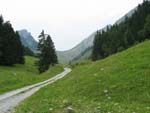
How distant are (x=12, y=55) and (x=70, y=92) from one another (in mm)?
76012

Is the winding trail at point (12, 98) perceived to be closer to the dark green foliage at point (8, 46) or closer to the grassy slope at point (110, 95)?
the grassy slope at point (110, 95)

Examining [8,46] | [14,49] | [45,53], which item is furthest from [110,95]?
[45,53]

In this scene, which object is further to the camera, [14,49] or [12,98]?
[14,49]

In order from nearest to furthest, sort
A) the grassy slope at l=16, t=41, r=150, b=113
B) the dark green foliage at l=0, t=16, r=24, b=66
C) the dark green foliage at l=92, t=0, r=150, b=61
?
the grassy slope at l=16, t=41, r=150, b=113, the dark green foliage at l=0, t=16, r=24, b=66, the dark green foliage at l=92, t=0, r=150, b=61

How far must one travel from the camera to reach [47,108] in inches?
774

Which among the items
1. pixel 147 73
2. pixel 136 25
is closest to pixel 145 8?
pixel 136 25

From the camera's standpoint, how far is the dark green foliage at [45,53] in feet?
378

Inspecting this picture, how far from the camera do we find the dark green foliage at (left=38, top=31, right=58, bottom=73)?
115 m

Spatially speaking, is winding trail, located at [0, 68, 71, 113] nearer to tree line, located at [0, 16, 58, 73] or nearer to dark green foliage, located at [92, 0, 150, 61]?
tree line, located at [0, 16, 58, 73]

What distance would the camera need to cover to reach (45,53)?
382ft

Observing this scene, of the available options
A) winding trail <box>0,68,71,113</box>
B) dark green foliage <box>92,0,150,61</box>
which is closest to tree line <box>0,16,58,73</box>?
dark green foliage <box>92,0,150,61</box>

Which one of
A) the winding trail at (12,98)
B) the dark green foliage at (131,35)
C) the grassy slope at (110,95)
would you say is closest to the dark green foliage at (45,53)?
the dark green foliage at (131,35)

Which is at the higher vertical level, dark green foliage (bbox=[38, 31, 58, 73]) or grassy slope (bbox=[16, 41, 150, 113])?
dark green foliage (bbox=[38, 31, 58, 73])

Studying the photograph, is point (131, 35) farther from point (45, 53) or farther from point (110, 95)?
point (110, 95)
